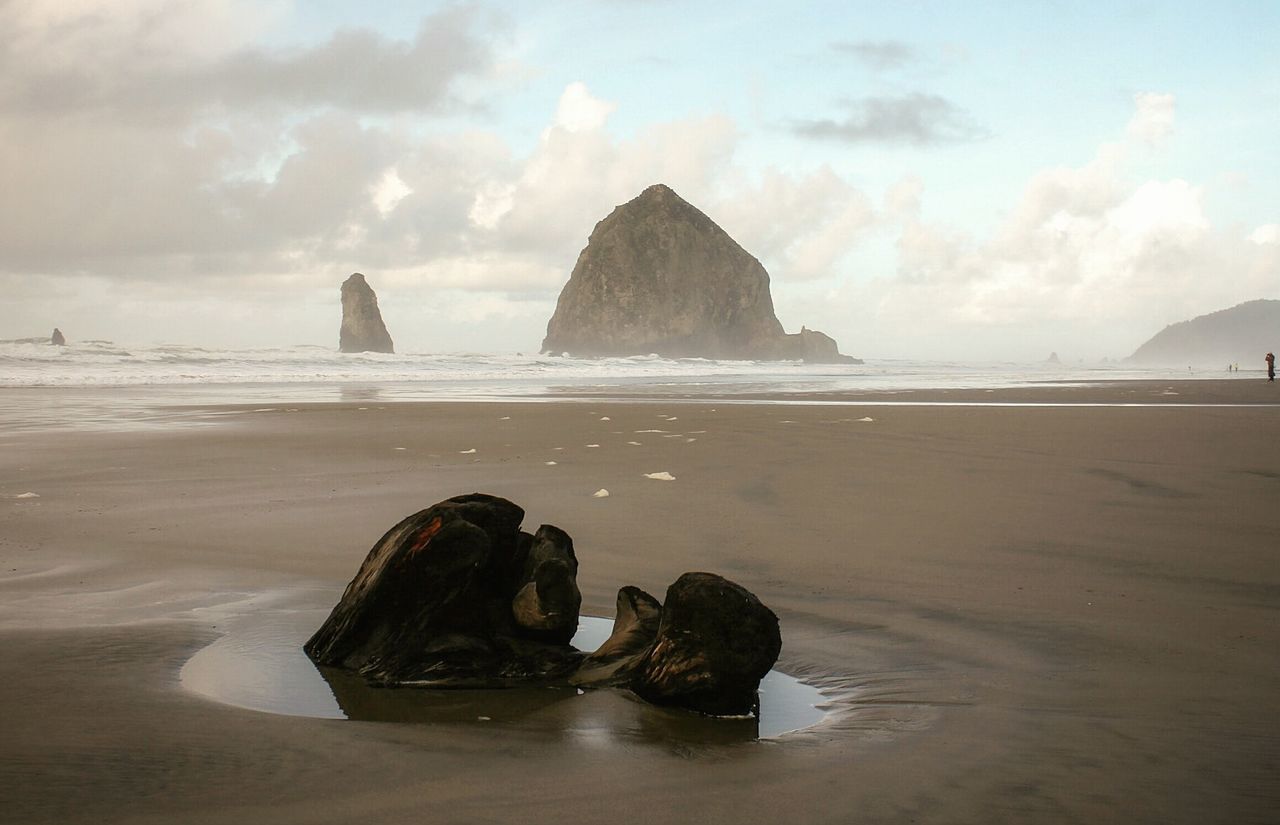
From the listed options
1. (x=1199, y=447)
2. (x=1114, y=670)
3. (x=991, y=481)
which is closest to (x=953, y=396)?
(x=1199, y=447)

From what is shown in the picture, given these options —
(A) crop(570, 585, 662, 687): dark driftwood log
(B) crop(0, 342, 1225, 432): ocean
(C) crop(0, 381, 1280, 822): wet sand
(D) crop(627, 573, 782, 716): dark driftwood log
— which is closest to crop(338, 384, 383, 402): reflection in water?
(B) crop(0, 342, 1225, 432): ocean

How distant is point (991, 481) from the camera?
8414 millimetres

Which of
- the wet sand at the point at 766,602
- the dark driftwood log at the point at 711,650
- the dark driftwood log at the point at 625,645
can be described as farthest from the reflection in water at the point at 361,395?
the dark driftwood log at the point at 711,650

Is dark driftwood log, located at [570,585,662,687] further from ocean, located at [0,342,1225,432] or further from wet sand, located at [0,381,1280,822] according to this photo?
ocean, located at [0,342,1225,432]

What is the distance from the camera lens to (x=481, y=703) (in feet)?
10.8

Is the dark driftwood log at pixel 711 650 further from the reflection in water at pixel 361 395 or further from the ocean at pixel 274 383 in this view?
the reflection in water at pixel 361 395

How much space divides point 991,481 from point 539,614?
5.77m

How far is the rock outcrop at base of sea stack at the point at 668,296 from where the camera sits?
143500 millimetres

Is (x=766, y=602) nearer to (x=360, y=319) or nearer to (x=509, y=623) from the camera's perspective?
(x=509, y=623)

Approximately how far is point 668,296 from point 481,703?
468 ft

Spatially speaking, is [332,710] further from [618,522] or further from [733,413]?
[733,413]

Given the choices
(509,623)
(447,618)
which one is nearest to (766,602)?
(509,623)

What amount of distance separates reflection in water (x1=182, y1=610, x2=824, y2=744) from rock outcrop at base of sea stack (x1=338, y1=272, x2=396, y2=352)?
114m

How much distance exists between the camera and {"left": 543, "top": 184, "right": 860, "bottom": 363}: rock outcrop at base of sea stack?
14350 centimetres
